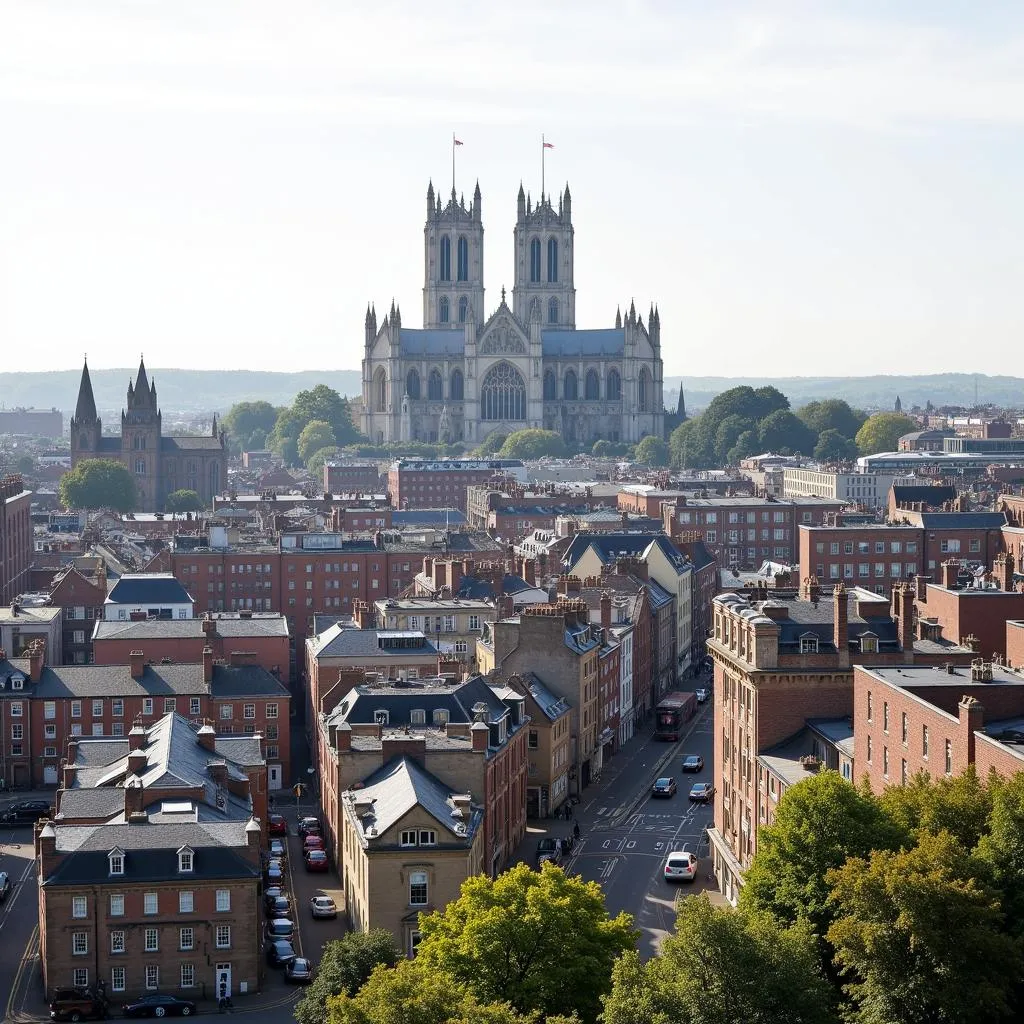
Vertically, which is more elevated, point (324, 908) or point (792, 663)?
point (792, 663)

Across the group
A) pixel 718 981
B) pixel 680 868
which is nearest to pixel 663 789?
pixel 680 868

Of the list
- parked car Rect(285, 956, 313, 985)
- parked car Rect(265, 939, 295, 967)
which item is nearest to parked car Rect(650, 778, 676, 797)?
parked car Rect(265, 939, 295, 967)

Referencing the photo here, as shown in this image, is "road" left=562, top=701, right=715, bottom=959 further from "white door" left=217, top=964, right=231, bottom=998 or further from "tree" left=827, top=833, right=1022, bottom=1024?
"tree" left=827, top=833, right=1022, bottom=1024

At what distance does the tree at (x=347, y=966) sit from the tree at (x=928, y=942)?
52.1 feet

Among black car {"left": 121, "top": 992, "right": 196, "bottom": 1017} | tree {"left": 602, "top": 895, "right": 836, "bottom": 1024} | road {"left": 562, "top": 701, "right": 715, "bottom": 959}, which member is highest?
tree {"left": 602, "top": 895, "right": 836, "bottom": 1024}

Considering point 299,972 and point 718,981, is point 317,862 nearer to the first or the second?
point 299,972

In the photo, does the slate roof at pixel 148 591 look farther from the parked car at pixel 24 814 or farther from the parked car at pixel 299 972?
the parked car at pixel 299 972

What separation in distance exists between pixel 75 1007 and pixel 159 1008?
2.80 meters

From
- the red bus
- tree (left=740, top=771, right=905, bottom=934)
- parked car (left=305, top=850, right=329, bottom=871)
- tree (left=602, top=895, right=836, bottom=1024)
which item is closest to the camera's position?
tree (left=602, top=895, right=836, bottom=1024)

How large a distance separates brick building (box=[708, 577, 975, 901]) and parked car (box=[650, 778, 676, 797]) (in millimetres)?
18087

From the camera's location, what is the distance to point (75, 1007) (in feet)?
223

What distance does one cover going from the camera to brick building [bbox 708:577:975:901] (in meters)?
78.8

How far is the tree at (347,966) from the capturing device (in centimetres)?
6150

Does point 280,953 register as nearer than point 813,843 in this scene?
No
